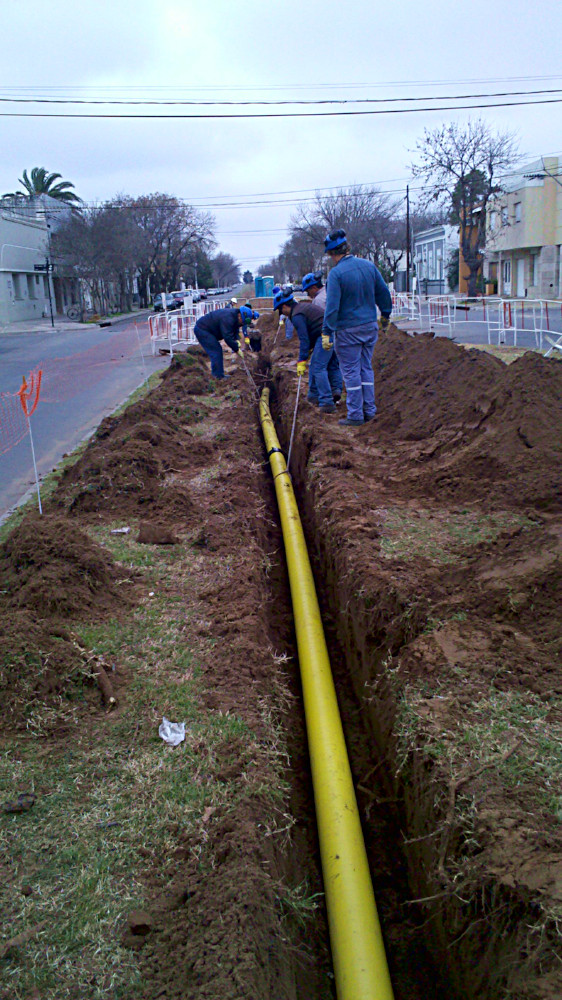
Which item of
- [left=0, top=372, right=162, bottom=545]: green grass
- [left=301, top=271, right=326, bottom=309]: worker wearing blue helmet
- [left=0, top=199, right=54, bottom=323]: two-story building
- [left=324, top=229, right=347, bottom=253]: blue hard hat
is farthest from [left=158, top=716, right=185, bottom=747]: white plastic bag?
[left=0, top=199, right=54, bottom=323]: two-story building

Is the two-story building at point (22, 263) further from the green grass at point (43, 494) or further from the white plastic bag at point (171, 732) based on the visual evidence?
the white plastic bag at point (171, 732)

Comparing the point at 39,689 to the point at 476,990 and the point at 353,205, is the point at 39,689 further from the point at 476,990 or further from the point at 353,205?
the point at 353,205

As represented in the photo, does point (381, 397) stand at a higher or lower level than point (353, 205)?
lower

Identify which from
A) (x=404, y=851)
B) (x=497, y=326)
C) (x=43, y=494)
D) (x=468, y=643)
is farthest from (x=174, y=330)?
(x=404, y=851)

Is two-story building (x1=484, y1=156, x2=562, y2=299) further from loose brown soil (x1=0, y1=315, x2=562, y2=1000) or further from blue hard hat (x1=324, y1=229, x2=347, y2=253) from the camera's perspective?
loose brown soil (x1=0, y1=315, x2=562, y2=1000)

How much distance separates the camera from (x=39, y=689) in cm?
349

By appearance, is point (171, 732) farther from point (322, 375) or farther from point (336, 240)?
point (322, 375)

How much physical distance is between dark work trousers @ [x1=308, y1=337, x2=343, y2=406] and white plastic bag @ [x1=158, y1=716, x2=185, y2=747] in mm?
6471

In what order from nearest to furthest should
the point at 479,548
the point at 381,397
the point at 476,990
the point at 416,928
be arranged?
the point at 476,990, the point at 416,928, the point at 479,548, the point at 381,397

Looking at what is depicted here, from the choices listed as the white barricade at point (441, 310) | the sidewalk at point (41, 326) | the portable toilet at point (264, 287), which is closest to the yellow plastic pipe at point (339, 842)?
the white barricade at point (441, 310)

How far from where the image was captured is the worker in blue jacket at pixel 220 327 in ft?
43.8

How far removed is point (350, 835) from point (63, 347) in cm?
2599

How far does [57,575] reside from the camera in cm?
448

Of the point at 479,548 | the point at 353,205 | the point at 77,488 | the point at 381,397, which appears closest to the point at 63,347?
the point at 381,397
